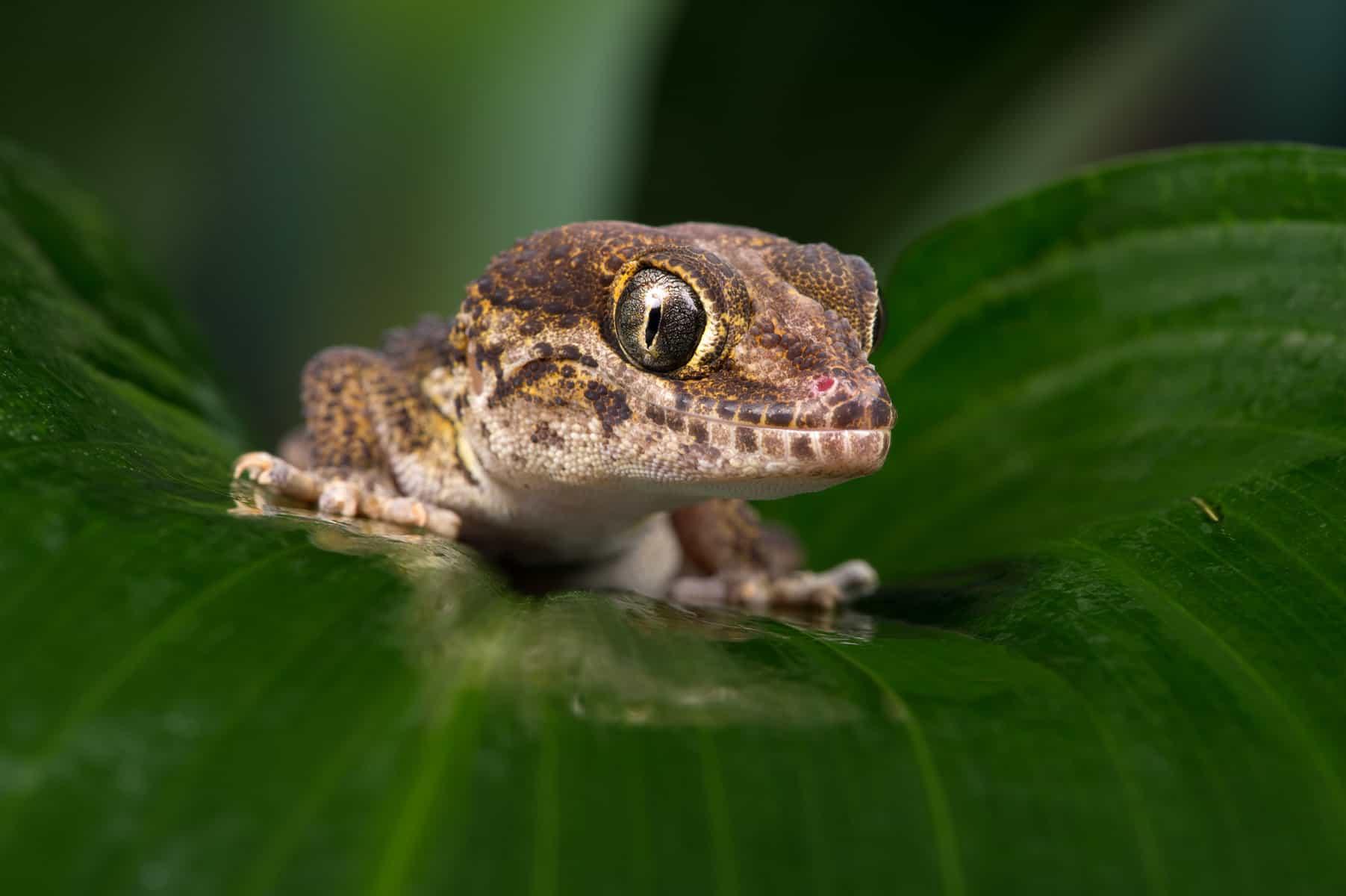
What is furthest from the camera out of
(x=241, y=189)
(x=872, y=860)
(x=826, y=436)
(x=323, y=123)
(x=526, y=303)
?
(x=241, y=189)

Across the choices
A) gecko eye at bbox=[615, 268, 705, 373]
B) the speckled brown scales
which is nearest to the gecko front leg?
the speckled brown scales

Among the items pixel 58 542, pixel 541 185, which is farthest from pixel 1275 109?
pixel 58 542

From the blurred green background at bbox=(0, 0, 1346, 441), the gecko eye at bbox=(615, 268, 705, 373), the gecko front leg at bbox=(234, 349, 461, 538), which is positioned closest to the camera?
the gecko eye at bbox=(615, 268, 705, 373)

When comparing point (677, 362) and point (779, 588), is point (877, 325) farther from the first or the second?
point (779, 588)

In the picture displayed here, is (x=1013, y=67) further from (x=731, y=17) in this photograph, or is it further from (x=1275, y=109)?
(x=1275, y=109)

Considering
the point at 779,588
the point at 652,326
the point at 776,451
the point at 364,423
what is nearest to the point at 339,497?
the point at 364,423

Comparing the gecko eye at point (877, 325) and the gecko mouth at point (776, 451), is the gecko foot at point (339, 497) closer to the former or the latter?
the gecko mouth at point (776, 451)

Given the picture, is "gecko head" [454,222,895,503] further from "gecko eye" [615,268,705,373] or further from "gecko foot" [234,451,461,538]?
"gecko foot" [234,451,461,538]
